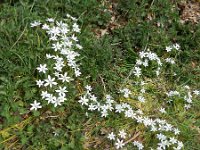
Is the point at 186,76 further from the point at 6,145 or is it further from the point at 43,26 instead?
the point at 6,145

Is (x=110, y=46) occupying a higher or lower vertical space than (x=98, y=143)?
higher

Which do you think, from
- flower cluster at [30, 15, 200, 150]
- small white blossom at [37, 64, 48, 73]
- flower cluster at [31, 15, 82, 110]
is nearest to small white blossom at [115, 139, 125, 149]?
flower cluster at [30, 15, 200, 150]

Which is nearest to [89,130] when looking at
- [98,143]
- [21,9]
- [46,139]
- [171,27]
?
[98,143]

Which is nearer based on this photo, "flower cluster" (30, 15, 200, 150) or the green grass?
the green grass

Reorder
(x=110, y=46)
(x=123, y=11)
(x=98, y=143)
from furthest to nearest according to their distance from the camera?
(x=123, y=11), (x=110, y=46), (x=98, y=143)

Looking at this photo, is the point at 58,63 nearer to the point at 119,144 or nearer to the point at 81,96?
the point at 81,96

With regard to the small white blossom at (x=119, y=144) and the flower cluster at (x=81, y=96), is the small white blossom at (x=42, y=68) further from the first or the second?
the small white blossom at (x=119, y=144)

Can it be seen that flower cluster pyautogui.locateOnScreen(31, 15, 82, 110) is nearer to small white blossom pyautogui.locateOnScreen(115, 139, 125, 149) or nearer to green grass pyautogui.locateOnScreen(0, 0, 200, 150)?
green grass pyautogui.locateOnScreen(0, 0, 200, 150)
